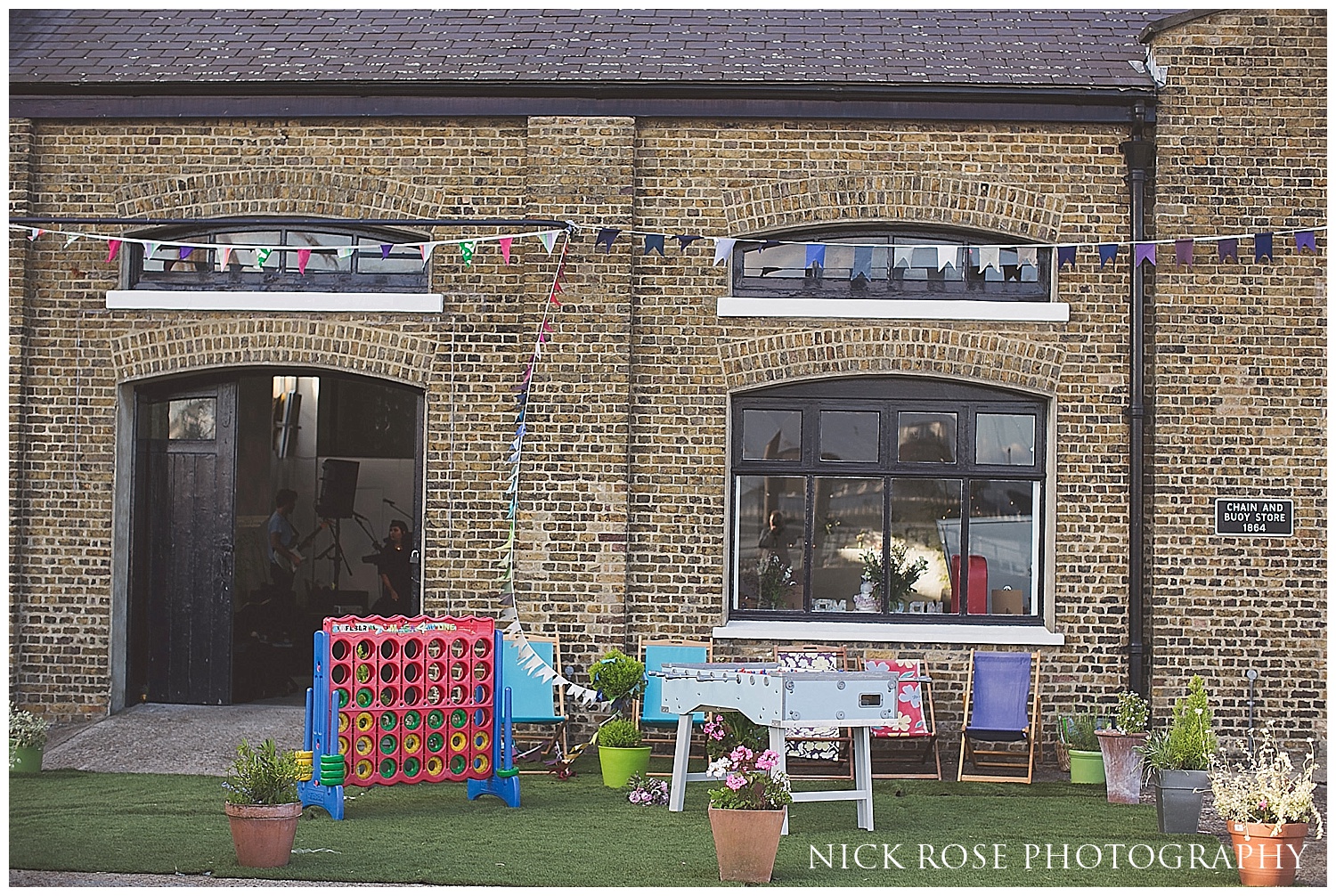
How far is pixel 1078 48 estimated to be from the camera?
11.4 meters

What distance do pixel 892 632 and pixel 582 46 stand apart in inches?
203

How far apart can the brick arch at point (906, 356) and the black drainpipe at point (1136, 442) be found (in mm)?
582

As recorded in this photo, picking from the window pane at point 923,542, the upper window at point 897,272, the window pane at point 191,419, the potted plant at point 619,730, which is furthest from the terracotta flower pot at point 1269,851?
the window pane at point 191,419

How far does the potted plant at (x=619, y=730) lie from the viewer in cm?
959

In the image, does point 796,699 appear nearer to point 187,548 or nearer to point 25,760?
point 25,760

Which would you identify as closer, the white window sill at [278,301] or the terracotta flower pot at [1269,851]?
the terracotta flower pot at [1269,851]

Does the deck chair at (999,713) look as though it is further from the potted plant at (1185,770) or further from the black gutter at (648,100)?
the black gutter at (648,100)

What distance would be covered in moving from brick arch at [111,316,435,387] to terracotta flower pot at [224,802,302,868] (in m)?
4.57

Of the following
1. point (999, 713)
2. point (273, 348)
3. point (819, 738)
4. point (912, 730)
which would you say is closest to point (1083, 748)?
point (999, 713)

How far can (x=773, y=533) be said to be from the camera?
11.2 metres

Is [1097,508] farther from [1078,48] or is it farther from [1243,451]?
[1078,48]

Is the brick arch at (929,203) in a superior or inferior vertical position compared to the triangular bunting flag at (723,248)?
superior

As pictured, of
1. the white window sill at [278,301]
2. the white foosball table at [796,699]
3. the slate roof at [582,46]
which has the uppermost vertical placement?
the slate roof at [582,46]

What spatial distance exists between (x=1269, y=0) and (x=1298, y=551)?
159 inches
